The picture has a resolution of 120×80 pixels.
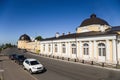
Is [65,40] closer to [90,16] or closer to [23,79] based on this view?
[90,16]

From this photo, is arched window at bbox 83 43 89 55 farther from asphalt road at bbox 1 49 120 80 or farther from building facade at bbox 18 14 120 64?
asphalt road at bbox 1 49 120 80

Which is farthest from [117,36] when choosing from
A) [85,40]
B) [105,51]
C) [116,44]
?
[85,40]

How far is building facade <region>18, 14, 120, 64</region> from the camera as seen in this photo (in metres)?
29.3

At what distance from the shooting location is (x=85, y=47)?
36719 mm

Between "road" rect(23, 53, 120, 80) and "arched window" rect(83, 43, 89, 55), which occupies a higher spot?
"arched window" rect(83, 43, 89, 55)

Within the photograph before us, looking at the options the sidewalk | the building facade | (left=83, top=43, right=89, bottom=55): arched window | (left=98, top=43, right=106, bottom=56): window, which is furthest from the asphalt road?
(left=83, top=43, right=89, bottom=55): arched window

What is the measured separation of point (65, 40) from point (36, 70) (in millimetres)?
25394

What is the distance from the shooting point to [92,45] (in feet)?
112

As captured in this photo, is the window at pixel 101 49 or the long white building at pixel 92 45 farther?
the window at pixel 101 49

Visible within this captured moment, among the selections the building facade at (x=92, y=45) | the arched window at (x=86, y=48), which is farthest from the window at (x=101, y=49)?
the arched window at (x=86, y=48)

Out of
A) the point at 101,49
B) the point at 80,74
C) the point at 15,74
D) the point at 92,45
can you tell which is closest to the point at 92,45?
the point at 92,45

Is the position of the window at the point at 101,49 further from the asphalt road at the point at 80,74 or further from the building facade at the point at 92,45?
the asphalt road at the point at 80,74

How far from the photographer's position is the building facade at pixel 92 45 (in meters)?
29.3

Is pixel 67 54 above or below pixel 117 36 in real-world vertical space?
below
